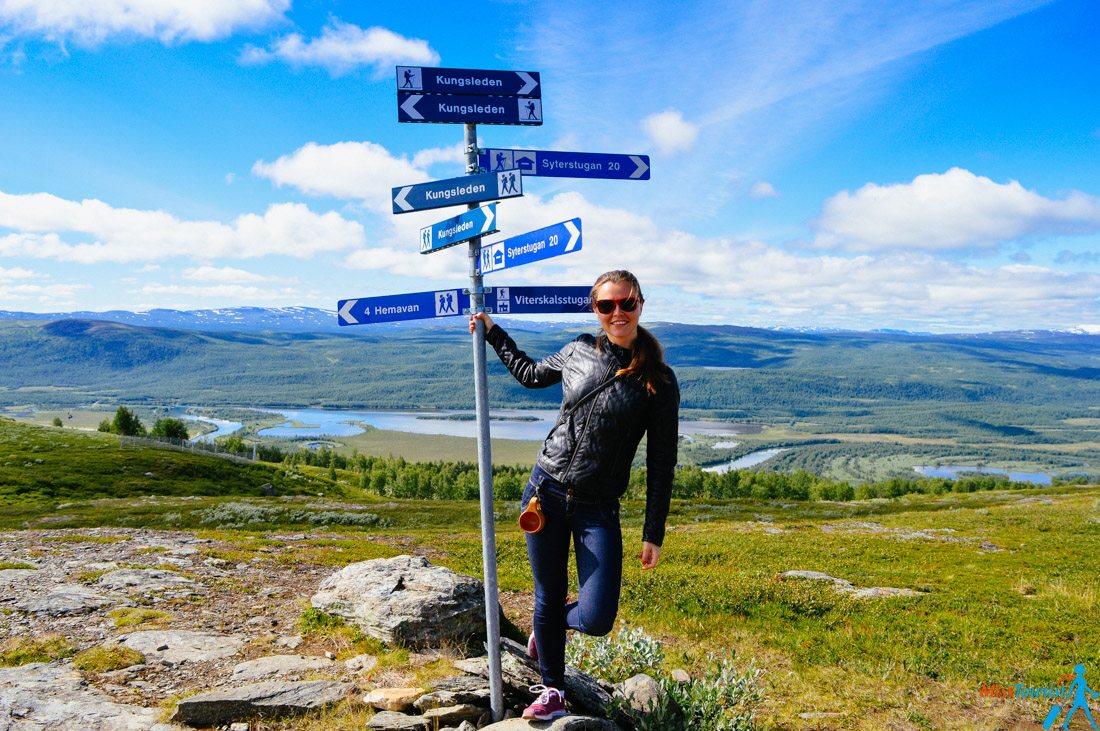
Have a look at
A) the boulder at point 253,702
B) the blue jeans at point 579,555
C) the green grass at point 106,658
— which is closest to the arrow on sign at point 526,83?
the blue jeans at point 579,555

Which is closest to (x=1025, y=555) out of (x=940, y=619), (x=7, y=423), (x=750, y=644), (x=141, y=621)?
(x=940, y=619)

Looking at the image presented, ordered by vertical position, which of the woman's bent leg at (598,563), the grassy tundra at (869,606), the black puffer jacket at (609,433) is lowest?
the grassy tundra at (869,606)

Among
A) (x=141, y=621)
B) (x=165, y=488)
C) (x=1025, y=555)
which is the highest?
(x=141, y=621)

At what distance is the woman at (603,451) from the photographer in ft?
18.4

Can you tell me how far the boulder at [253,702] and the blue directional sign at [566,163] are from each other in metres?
6.44

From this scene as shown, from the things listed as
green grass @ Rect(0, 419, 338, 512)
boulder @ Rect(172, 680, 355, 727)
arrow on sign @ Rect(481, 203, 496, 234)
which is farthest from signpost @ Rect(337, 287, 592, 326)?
green grass @ Rect(0, 419, 338, 512)

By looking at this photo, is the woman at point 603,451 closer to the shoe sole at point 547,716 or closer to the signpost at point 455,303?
the shoe sole at point 547,716

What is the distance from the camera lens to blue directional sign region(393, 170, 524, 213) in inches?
250

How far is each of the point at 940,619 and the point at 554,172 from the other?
563 inches

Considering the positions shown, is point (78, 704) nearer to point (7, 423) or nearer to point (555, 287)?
point (555, 287)

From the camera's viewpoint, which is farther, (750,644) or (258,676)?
(750,644)

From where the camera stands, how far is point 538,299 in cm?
680

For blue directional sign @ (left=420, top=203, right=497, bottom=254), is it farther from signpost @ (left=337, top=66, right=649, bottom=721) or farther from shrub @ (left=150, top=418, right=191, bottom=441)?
shrub @ (left=150, top=418, right=191, bottom=441)

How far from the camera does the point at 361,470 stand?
14000 centimetres
